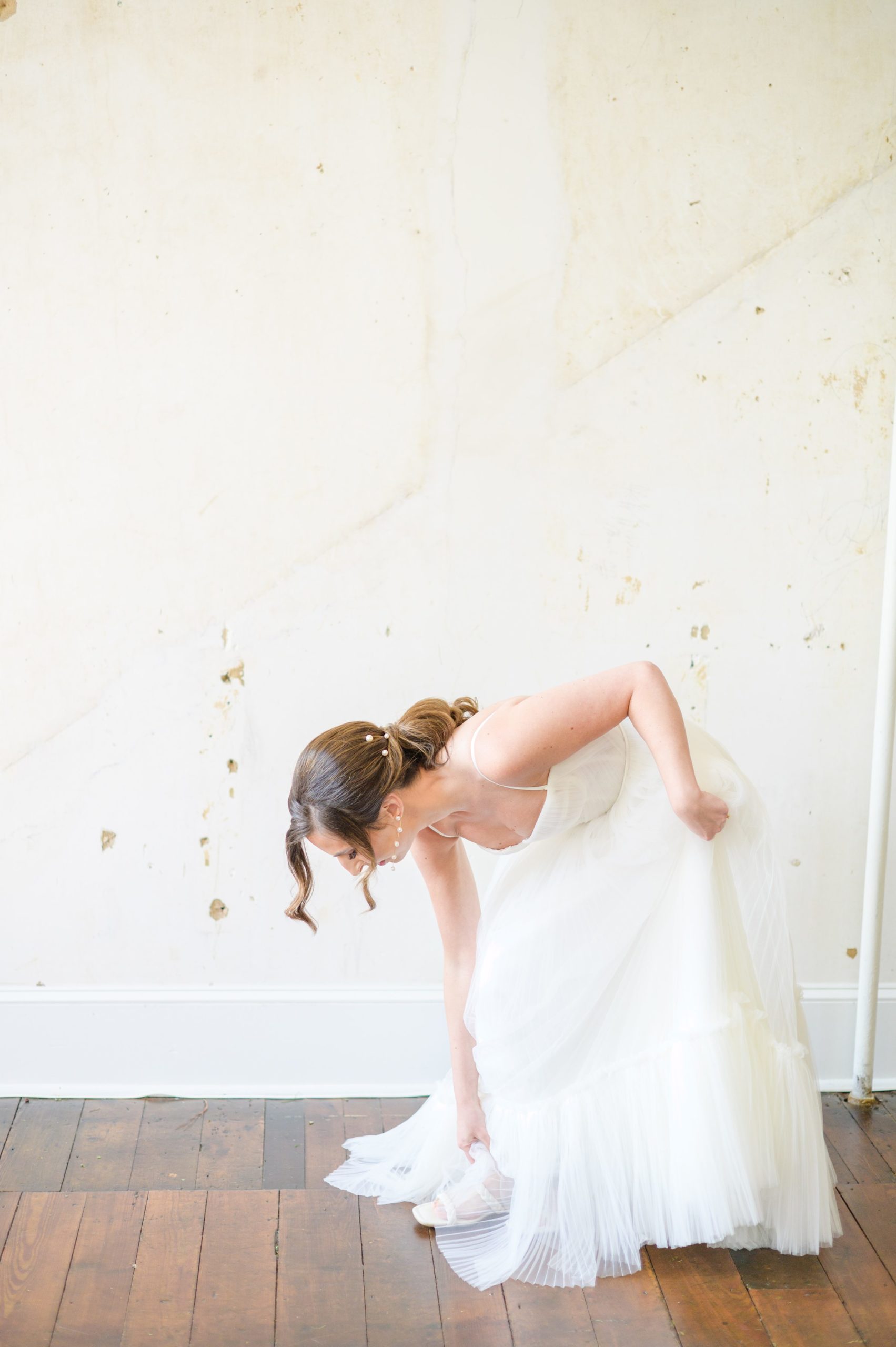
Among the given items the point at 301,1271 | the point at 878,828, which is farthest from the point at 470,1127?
the point at 878,828

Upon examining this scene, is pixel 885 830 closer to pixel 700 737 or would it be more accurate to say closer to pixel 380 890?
pixel 700 737

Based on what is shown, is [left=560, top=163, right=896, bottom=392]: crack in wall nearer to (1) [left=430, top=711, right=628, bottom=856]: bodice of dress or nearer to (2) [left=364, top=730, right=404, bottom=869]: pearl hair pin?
(1) [left=430, top=711, right=628, bottom=856]: bodice of dress

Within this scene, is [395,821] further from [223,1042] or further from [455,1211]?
[223,1042]

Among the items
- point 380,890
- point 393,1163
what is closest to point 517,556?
point 380,890

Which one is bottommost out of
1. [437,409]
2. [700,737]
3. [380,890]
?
[380,890]

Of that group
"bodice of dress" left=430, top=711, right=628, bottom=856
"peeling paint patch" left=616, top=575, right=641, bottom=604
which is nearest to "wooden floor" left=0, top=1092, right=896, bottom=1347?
"bodice of dress" left=430, top=711, right=628, bottom=856

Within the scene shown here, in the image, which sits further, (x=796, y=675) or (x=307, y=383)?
(x=796, y=675)

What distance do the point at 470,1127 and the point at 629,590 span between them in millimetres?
1074

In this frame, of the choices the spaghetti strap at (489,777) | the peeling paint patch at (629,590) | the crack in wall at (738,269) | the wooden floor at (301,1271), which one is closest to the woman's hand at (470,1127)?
the wooden floor at (301,1271)

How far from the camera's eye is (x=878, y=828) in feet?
7.69

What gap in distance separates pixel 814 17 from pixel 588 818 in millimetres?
1616

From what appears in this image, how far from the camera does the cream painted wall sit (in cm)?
216

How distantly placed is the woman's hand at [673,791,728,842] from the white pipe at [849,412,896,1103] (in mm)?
685

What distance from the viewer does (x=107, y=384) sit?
221 centimetres
